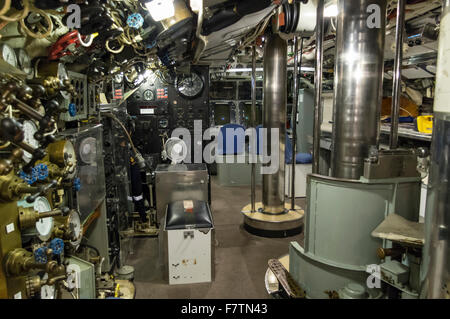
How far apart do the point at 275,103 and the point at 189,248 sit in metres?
2.33

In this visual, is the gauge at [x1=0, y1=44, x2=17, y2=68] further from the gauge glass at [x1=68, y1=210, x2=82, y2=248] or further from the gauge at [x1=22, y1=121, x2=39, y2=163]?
the gauge glass at [x1=68, y1=210, x2=82, y2=248]

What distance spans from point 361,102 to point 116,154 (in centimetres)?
262

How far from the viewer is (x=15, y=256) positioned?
1.36 metres

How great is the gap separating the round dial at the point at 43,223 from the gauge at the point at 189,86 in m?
4.90

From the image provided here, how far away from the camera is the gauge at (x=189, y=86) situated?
641cm

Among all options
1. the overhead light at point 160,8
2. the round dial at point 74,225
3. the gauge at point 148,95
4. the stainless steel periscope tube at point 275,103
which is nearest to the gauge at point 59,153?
the round dial at point 74,225

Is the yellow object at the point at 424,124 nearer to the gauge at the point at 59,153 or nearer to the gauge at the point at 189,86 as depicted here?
the gauge at the point at 189,86

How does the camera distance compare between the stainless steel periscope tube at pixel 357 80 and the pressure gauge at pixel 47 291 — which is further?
the stainless steel periscope tube at pixel 357 80

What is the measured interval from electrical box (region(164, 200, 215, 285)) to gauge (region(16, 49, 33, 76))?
77.7 inches

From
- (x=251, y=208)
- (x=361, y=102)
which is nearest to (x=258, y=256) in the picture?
(x=251, y=208)

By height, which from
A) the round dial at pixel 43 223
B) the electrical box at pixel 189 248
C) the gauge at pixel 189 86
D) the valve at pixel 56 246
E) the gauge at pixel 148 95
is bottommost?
the electrical box at pixel 189 248

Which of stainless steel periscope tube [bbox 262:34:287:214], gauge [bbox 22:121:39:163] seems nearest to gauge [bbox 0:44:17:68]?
gauge [bbox 22:121:39:163]

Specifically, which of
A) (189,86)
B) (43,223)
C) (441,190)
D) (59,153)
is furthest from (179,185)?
(441,190)

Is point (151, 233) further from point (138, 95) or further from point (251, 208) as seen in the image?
point (138, 95)
